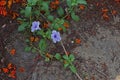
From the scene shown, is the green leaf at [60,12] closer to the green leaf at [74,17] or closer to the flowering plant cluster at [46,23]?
the flowering plant cluster at [46,23]

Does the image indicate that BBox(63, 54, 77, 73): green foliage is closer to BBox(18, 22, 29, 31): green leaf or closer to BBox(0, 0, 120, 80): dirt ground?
BBox(0, 0, 120, 80): dirt ground

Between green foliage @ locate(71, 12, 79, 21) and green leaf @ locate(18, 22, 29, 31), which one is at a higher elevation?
green foliage @ locate(71, 12, 79, 21)

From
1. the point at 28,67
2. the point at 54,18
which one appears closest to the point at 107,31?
the point at 54,18

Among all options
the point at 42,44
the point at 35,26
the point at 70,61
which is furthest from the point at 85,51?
the point at 35,26

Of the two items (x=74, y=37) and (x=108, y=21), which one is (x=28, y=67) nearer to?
(x=74, y=37)

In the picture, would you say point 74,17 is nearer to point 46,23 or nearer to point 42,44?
point 46,23

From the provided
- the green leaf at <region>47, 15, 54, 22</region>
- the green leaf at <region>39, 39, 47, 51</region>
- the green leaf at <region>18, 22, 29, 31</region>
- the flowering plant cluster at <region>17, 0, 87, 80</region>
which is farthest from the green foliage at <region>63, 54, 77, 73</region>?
the green leaf at <region>18, 22, 29, 31</region>
